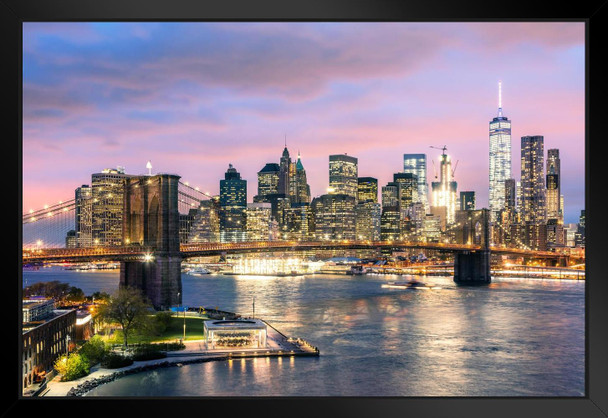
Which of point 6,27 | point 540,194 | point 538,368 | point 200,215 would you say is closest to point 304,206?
point 200,215

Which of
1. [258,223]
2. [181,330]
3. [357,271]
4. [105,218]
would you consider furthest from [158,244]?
[258,223]

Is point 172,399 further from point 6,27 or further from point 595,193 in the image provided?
point 595,193

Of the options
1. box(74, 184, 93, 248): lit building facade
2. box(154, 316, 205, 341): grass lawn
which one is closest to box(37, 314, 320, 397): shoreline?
box(154, 316, 205, 341): grass lawn

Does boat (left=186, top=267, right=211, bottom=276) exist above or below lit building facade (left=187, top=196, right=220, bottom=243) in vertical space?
below

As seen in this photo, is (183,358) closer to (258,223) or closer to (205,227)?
(205,227)

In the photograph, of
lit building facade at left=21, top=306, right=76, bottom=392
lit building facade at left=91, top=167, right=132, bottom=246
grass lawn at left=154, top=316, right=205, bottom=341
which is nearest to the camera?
lit building facade at left=21, top=306, right=76, bottom=392

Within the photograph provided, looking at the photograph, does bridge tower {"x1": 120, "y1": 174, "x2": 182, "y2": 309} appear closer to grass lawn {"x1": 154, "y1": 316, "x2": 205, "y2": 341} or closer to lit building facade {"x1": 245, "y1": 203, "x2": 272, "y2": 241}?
grass lawn {"x1": 154, "y1": 316, "x2": 205, "y2": 341}
